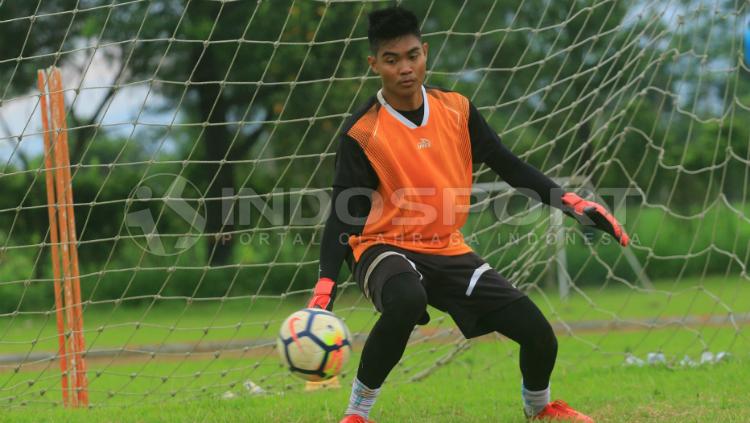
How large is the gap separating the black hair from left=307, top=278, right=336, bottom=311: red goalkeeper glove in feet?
3.25

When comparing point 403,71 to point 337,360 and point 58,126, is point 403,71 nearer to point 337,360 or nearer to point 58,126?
point 337,360

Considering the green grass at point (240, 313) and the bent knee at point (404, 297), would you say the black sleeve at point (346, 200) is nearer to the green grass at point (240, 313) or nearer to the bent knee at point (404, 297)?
the bent knee at point (404, 297)

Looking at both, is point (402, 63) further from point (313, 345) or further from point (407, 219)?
point (313, 345)

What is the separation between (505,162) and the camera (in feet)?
14.2

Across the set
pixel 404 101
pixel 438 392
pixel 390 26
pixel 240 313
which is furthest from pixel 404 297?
pixel 240 313

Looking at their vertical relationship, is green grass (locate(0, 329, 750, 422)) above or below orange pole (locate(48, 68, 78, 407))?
below

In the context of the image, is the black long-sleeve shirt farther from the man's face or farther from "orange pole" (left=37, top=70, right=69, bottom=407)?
"orange pole" (left=37, top=70, right=69, bottom=407)

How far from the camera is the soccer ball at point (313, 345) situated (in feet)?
11.4

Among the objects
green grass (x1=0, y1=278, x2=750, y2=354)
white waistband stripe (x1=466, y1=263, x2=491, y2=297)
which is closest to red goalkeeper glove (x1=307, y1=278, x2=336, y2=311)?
white waistband stripe (x1=466, y1=263, x2=491, y2=297)

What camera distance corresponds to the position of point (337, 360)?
350 cm

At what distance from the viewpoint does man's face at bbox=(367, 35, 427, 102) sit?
13.1 ft

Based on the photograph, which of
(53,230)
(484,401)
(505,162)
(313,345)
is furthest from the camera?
(53,230)

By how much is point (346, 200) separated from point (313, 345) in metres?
0.74

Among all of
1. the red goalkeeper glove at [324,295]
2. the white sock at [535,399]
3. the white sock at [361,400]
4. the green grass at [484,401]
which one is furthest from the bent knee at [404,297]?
the green grass at [484,401]
